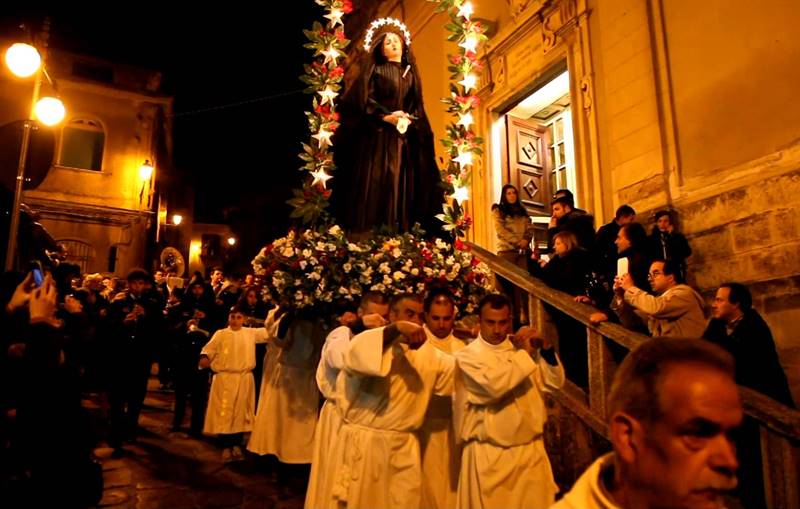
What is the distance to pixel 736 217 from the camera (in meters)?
6.39

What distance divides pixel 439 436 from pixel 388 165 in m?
2.64

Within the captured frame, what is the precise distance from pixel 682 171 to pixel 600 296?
110 inches

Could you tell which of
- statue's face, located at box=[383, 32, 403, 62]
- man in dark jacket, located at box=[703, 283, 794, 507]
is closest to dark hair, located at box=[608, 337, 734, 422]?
man in dark jacket, located at box=[703, 283, 794, 507]

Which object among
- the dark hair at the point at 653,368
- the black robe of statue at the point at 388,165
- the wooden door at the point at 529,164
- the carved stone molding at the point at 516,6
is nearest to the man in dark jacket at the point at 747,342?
the black robe of statue at the point at 388,165

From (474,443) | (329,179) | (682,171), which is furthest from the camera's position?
(682,171)

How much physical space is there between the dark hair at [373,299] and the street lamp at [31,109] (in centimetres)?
352

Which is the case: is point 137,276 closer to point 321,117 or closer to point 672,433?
point 321,117

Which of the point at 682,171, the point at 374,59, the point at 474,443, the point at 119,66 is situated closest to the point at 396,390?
the point at 474,443

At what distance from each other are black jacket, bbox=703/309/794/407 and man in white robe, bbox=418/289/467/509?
2013mm

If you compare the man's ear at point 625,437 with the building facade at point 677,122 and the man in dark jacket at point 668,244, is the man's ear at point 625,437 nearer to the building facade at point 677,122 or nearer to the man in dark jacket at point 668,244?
the man in dark jacket at point 668,244

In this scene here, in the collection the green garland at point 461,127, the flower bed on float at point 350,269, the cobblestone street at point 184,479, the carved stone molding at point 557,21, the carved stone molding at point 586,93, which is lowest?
the cobblestone street at point 184,479

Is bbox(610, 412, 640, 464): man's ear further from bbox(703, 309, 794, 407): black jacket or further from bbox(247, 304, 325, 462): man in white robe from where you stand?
bbox(247, 304, 325, 462): man in white robe

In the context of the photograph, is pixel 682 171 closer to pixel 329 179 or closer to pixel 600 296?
pixel 600 296

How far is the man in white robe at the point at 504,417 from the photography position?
12.0 feet
